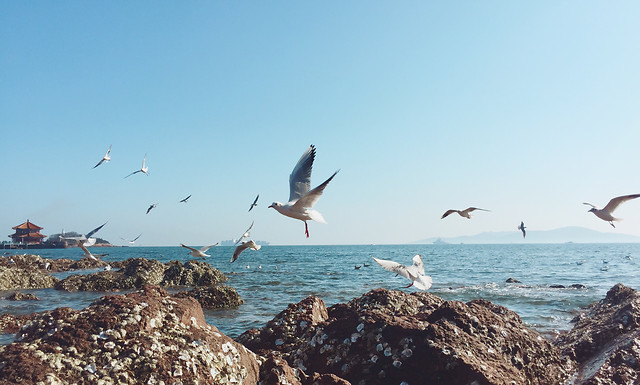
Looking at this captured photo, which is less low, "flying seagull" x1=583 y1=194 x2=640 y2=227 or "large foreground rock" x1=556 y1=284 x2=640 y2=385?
"flying seagull" x1=583 y1=194 x2=640 y2=227

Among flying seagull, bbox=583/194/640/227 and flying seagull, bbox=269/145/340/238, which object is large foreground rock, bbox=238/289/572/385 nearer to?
flying seagull, bbox=269/145/340/238

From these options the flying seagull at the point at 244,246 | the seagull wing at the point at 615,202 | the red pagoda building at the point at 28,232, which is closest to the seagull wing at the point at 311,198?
the flying seagull at the point at 244,246

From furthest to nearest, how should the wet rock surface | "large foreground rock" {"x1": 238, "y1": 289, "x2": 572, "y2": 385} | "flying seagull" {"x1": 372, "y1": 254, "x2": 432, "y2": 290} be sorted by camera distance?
1. the wet rock surface
2. "flying seagull" {"x1": 372, "y1": 254, "x2": 432, "y2": 290}
3. "large foreground rock" {"x1": 238, "y1": 289, "x2": 572, "y2": 385}

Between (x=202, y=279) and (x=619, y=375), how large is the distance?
23878mm

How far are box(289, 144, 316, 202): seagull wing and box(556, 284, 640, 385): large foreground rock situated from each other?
610cm

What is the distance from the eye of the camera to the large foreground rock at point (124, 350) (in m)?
3.92

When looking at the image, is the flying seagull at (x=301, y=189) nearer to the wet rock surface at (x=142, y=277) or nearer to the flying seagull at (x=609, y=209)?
the flying seagull at (x=609, y=209)

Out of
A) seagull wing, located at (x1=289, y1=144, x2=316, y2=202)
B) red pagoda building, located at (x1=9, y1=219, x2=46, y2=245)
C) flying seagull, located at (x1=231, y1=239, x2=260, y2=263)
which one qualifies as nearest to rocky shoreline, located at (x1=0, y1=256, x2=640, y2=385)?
seagull wing, located at (x1=289, y1=144, x2=316, y2=202)

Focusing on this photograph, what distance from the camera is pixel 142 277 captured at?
2373 centimetres

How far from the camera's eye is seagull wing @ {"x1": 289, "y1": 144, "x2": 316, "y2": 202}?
9539 millimetres

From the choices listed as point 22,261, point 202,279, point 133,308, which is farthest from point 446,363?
point 22,261

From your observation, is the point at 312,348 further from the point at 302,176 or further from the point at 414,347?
the point at 302,176

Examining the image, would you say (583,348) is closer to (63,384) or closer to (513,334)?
(513,334)

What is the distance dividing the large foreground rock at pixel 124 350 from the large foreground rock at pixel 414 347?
152cm
